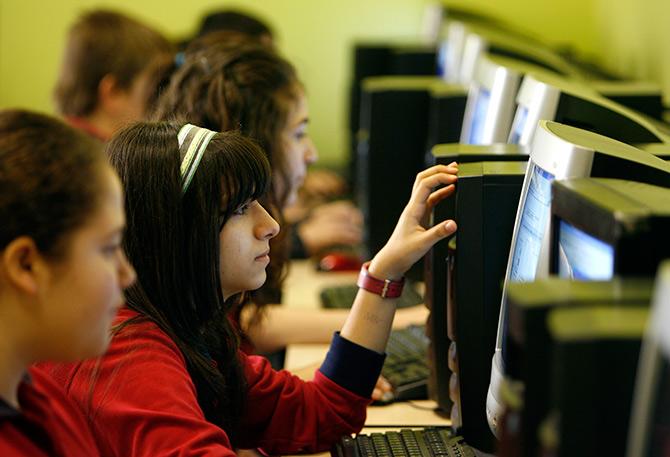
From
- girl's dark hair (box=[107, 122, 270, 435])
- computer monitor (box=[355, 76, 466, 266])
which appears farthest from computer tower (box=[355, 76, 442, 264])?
girl's dark hair (box=[107, 122, 270, 435])

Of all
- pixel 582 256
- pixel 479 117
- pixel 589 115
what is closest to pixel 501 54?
pixel 479 117

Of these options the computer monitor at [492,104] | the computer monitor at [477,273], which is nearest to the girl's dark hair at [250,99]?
the computer monitor at [492,104]

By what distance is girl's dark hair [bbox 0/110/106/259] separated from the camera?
3.31 ft

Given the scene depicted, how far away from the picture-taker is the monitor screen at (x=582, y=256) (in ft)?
3.31

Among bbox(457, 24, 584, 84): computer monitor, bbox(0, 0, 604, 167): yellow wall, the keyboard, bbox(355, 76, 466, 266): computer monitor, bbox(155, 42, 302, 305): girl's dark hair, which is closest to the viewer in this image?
the keyboard

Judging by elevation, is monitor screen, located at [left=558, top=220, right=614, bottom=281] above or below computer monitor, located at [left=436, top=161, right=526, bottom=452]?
above

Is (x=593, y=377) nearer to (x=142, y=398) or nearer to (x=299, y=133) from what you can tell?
(x=142, y=398)

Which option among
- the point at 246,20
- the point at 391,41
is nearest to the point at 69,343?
the point at 246,20

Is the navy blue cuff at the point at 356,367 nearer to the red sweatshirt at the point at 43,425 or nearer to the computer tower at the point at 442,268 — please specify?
the computer tower at the point at 442,268

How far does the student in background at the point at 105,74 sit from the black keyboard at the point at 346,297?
0.91 metres

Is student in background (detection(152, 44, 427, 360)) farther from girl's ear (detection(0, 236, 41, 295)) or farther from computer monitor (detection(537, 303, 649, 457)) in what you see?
computer monitor (detection(537, 303, 649, 457))

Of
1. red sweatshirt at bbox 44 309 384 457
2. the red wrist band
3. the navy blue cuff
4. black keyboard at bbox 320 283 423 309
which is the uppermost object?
the red wrist band

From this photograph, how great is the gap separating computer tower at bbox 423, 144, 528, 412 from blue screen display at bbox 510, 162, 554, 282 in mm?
132

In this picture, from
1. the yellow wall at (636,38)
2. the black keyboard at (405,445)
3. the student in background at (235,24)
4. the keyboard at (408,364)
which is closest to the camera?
the black keyboard at (405,445)
